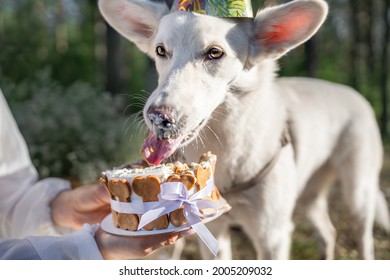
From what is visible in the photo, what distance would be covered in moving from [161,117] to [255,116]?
60 cm

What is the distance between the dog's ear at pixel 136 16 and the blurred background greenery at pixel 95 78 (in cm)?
17

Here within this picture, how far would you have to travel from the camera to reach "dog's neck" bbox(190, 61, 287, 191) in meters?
1.55

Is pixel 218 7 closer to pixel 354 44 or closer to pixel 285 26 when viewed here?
pixel 285 26

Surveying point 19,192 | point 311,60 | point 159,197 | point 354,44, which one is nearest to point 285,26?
point 159,197

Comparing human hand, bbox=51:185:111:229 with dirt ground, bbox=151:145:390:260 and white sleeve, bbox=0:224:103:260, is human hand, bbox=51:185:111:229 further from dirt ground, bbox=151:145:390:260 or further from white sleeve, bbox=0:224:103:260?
dirt ground, bbox=151:145:390:260

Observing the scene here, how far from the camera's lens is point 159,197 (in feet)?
3.91

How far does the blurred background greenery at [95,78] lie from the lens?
3.77m

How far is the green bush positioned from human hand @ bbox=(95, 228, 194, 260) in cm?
245

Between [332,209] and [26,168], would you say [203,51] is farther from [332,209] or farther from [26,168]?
[332,209]

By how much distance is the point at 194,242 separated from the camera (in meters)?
3.18

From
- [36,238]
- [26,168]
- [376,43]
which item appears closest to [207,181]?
[36,238]

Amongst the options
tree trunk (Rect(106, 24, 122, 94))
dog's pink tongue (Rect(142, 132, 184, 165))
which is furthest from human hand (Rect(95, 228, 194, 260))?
tree trunk (Rect(106, 24, 122, 94))

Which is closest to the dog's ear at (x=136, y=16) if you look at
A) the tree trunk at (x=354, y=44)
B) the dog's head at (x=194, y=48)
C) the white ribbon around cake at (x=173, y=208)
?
the dog's head at (x=194, y=48)

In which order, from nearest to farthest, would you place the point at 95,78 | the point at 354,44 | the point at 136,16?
the point at 136,16, the point at 354,44, the point at 95,78
